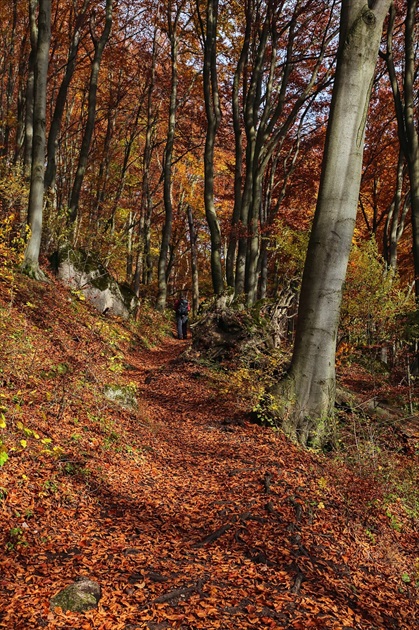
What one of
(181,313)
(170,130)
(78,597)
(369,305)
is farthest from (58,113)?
(78,597)

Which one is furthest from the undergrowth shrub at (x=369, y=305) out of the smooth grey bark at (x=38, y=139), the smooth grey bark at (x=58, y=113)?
the smooth grey bark at (x=58, y=113)

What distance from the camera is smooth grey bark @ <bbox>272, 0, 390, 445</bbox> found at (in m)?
5.49

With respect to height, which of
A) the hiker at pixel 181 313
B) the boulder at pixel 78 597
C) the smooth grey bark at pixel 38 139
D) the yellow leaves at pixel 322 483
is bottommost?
the boulder at pixel 78 597

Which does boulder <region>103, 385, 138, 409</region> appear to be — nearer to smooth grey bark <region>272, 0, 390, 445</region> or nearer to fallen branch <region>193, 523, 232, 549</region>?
smooth grey bark <region>272, 0, 390, 445</region>

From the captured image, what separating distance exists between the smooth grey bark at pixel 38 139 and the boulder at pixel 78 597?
26.5ft

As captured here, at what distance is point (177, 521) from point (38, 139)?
8.77 meters

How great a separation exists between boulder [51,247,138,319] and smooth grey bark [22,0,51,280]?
207 centimetres

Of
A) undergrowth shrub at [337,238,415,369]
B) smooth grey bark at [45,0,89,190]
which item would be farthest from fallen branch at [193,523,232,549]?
smooth grey bark at [45,0,89,190]

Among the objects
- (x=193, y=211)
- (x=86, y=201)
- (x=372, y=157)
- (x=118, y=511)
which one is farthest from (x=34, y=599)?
(x=193, y=211)

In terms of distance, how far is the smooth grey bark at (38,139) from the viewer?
9.44 meters

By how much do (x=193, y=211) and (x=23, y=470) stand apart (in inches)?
907

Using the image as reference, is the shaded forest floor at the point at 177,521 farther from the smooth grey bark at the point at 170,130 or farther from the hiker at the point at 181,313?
the smooth grey bark at the point at 170,130

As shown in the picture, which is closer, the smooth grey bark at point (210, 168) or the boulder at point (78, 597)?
the boulder at point (78, 597)

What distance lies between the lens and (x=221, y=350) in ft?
32.7
